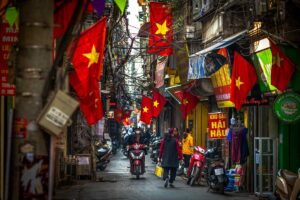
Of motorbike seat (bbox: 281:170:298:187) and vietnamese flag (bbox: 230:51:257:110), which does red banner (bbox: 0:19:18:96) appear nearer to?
motorbike seat (bbox: 281:170:298:187)

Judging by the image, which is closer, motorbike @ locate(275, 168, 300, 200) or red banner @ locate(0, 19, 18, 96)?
red banner @ locate(0, 19, 18, 96)

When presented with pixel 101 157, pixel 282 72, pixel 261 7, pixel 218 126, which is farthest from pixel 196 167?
pixel 101 157

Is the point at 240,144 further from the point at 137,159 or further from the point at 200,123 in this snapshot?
the point at 200,123

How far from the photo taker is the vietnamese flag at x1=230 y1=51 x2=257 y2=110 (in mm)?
15133

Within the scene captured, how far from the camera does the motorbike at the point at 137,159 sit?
20.8 meters

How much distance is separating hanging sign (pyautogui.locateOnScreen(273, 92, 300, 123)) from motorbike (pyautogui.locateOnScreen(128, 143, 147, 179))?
8900mm

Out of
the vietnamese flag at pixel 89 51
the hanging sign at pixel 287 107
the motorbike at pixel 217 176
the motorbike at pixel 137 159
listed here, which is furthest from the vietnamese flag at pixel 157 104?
the vietnamese flag at pixel 89 51

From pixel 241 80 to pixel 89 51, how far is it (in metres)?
5.10

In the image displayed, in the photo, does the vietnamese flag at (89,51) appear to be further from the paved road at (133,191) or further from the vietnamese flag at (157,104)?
the vietnamese flag at (157,104)

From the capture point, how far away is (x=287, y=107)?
12.8 meters

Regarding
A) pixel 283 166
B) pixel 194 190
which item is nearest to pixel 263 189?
pixel 283 166

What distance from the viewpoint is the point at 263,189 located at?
50.4ft

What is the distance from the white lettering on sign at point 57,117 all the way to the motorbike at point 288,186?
24.2 feet

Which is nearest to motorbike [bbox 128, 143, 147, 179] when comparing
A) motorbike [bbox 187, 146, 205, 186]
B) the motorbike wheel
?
motorbike [bbox 187, 146, 205, 186]
